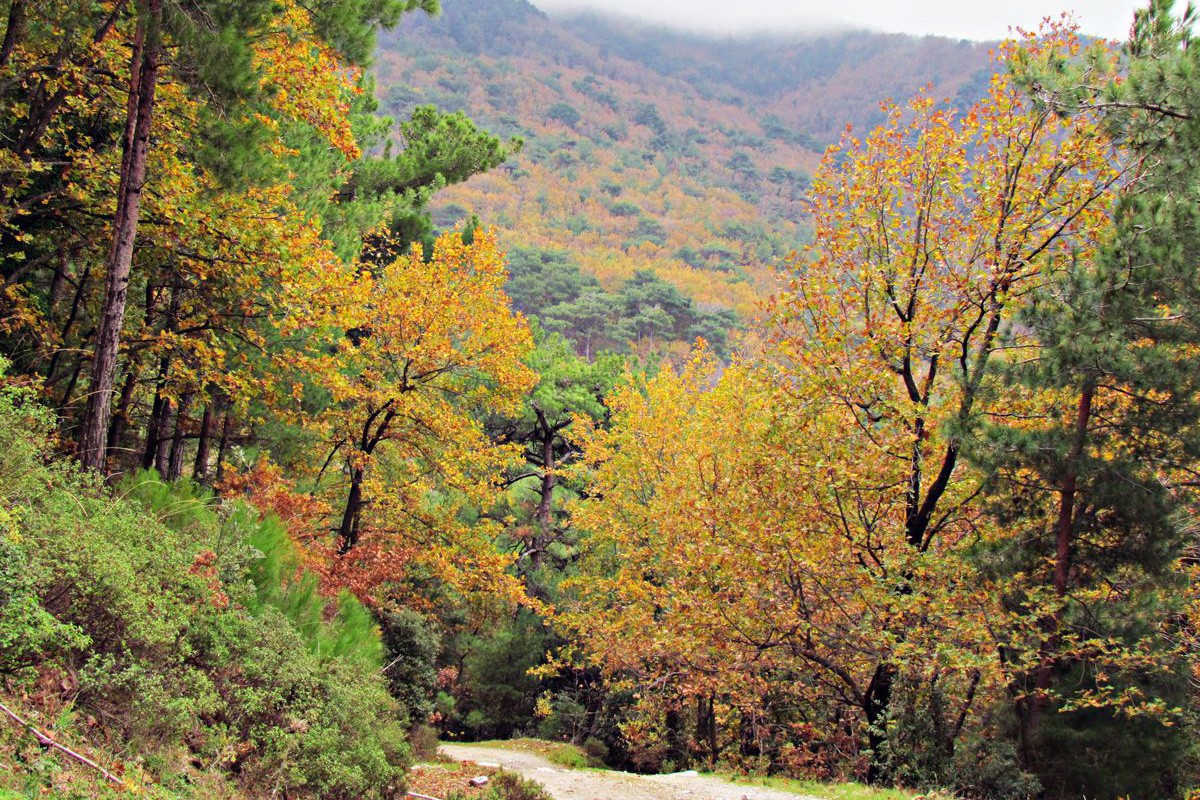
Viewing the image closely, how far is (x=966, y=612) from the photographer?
380 inches

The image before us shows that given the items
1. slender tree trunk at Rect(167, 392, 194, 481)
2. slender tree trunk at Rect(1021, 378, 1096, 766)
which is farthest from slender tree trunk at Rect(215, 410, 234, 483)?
slender tree trunk at Rect(1021, 378, 1096, 766)

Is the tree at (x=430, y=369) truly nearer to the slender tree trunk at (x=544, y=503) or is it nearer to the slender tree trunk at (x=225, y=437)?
the slender tree trunk at (x=225, y=437)

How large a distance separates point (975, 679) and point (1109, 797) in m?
2.06

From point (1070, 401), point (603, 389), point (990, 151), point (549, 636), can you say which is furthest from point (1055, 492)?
point (603, 389)

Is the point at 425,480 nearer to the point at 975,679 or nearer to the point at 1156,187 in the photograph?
the point at 975,679

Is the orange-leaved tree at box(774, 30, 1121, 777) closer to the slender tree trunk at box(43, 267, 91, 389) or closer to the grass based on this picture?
the grass

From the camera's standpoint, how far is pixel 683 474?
55.0ft

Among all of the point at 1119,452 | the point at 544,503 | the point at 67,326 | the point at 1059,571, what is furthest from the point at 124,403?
the point at 544,503

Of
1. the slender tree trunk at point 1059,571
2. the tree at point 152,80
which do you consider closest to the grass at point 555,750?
the slender tree trunk at point 1059,571

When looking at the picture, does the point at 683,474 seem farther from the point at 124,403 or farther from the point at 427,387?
the point at 124,403

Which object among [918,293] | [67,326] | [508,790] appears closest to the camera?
[508,790]

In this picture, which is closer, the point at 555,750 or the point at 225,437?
the point at 225,437

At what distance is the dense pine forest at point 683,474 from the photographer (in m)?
6.11

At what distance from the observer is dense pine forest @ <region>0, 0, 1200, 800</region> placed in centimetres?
611
